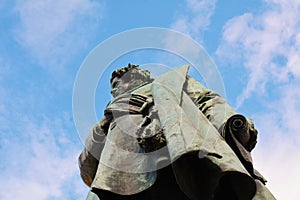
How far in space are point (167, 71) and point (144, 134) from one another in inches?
81.2

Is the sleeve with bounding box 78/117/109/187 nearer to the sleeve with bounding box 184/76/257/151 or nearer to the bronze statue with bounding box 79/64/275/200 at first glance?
the bronze statue with bounding box 79/64/275/200

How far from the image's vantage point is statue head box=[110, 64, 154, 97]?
8039 millimetres

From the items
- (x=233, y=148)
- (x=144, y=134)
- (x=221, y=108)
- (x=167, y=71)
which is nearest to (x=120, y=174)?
(x=144, y=134)

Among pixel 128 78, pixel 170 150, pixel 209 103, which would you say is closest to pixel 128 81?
pixel 128 78

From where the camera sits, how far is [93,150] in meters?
6.79

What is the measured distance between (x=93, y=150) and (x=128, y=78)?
65.9 inches

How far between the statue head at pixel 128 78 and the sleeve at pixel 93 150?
1.16 m

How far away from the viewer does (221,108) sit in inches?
269

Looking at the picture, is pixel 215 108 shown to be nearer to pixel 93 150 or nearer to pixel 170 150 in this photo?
pixel 93 150

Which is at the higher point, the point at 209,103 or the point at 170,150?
the point at 209,103

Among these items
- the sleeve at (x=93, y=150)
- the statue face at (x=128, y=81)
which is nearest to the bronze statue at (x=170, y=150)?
the sleeve at (x=93, y=150)

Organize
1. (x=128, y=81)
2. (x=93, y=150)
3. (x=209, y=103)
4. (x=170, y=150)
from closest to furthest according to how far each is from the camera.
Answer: (x=170, y=150) → (x=93, y=150) → (x=209, y=103) → (x=128, y=81)

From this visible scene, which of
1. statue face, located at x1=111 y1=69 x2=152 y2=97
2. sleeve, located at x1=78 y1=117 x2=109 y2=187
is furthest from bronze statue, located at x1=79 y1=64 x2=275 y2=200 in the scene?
statue face, located at x1=111 y1=69 x2=152 y2=97

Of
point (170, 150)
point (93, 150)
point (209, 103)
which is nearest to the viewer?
point (170, 150)
